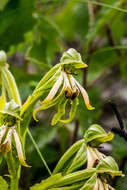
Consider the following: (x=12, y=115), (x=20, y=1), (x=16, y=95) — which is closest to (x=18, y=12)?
(x=20, y=1)

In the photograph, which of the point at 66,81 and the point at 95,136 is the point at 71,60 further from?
the point at 95,136

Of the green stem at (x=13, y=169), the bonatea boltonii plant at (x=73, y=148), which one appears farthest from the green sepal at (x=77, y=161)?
the green stem at (x=13, y=169)

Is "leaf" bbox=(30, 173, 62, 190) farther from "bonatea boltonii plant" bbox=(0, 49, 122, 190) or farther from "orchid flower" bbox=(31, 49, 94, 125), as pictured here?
"orchid flower" bbox=(31, 49, 94, 125)

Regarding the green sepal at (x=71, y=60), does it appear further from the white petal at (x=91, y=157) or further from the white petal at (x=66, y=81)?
the white petal at (x=91, y=157)

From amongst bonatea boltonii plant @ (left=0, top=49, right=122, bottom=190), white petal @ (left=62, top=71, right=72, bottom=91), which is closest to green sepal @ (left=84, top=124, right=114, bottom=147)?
bonatea boltonii plant @ (left=0, top=49, right=122, bottom=190)

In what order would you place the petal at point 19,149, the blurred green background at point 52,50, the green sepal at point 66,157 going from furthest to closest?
the blurred green background at point 52,50 → the green sepal at point 66,157 → the petal at point 19,149

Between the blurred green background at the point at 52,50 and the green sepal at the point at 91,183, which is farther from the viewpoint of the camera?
the blurred green background at the point at 52,50

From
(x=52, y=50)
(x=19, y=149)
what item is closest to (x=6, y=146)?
(x=19, y=149)
